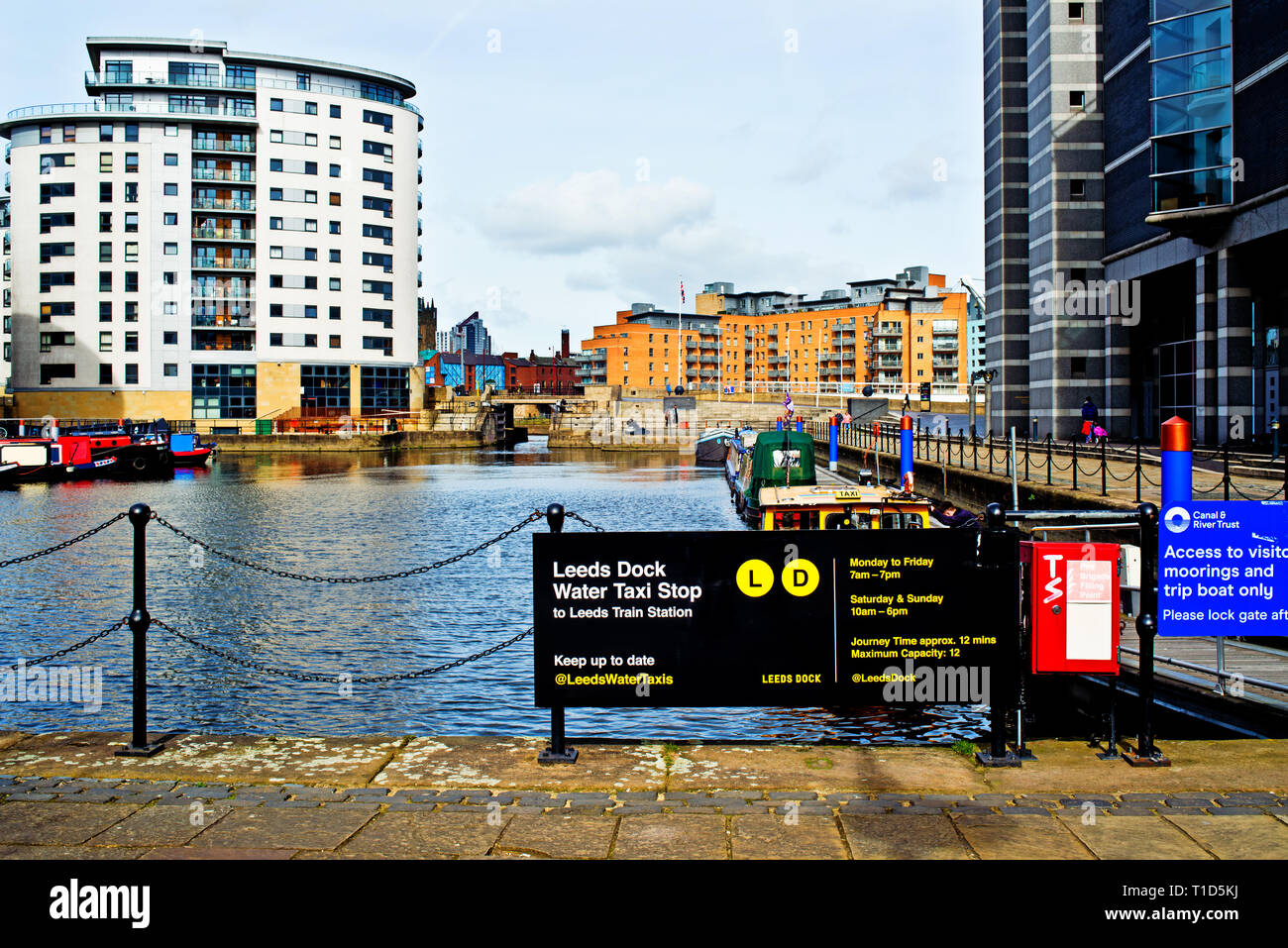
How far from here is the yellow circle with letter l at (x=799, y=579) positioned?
7.51m

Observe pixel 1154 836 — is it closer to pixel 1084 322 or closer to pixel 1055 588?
pixel 1055 588

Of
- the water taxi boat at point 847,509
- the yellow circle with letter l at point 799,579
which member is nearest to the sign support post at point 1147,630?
the yellow circle with letter l at point 799,579

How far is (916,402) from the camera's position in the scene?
104 m

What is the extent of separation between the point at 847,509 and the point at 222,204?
8318 cm

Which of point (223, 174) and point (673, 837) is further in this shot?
point (223, 174)

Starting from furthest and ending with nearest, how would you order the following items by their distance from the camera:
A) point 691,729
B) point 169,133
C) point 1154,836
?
point 169,133 < point 691,729 < point 1154,836

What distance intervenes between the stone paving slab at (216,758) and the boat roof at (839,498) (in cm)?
1660

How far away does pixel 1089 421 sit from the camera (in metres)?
47.8

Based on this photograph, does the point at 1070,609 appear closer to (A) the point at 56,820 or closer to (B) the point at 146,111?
(A) the point at 56,820

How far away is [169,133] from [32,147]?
12051 mm

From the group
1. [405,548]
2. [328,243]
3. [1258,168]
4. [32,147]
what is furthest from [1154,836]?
[32,147]

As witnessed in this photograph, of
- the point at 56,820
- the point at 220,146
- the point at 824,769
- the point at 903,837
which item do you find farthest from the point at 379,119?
the point at 903,837

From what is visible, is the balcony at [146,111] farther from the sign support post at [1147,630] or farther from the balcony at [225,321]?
the sign support post at [1147,630]
